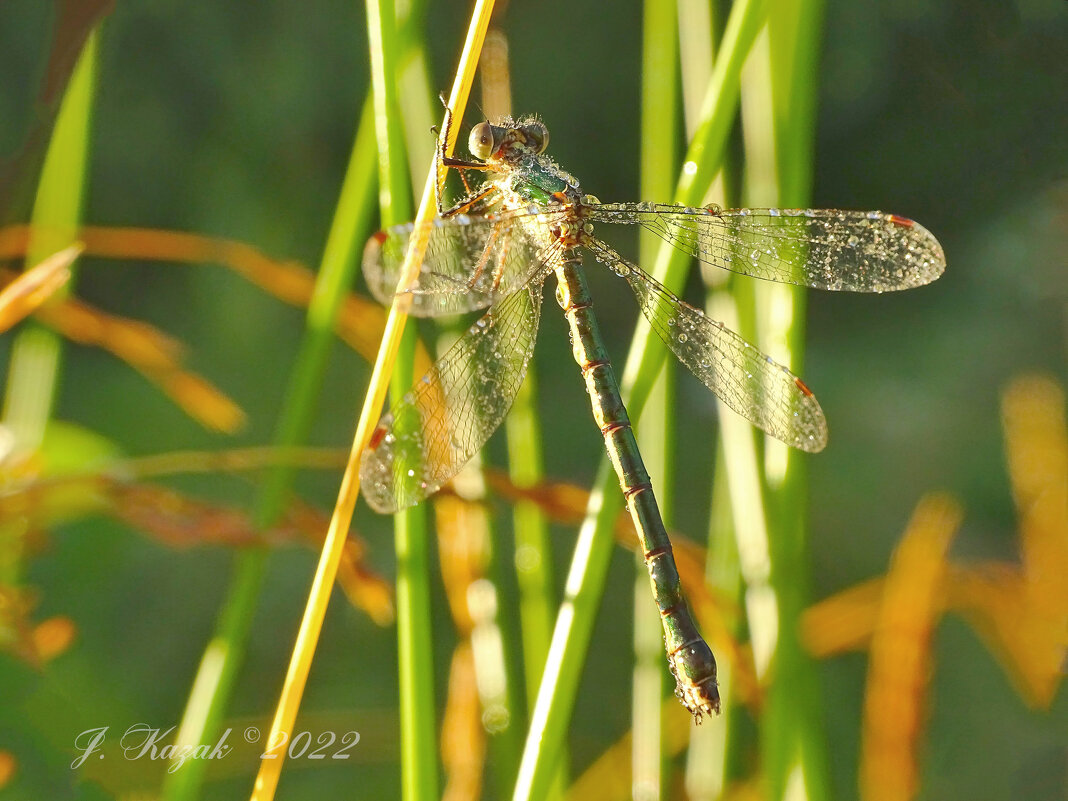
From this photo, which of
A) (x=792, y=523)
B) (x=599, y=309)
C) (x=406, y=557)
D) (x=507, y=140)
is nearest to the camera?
(x=406, y=557)

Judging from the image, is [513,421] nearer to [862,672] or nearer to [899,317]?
→ [862,672]

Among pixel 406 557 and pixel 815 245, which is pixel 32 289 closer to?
pixel 406 557

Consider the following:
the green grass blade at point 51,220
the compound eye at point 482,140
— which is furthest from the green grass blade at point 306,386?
the green grass blade at point 51,220

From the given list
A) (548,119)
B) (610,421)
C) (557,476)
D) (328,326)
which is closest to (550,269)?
(610,421)

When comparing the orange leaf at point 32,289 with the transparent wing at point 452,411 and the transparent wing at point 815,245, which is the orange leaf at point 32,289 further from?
the transparent wing at point 815,245

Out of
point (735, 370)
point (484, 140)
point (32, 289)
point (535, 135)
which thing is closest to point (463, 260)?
point (484, 140)

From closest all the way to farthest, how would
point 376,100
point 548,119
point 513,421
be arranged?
1. point 376,100
2. point 513,421
3. point 548,119
